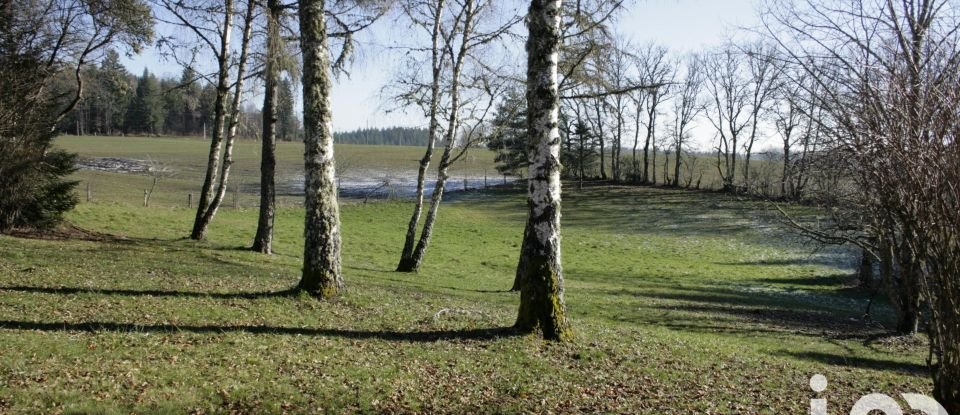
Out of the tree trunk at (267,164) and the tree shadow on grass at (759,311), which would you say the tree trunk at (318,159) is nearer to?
the tree trunk at (267,164)

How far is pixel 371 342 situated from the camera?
8.08 meters

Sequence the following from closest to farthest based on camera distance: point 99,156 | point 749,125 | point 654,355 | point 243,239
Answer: point 654,355 < point 243,239 < point 749,125 < point 99,156

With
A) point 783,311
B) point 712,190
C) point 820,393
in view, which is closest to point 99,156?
point 712,190

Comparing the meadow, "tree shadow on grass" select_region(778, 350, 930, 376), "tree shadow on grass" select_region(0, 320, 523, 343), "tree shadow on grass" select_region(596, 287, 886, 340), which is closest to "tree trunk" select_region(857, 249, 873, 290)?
"tree shadow on grass" select_region(596, 287, 886, 340)

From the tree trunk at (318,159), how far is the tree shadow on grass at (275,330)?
1.82 m

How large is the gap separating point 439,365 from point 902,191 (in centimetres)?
542

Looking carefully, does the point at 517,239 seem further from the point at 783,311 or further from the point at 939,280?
the point at 939,280

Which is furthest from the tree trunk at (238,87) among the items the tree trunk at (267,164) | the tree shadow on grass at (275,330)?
the tree shadow on grass at (275,330)

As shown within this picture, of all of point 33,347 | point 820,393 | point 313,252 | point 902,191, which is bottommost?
point 820,393

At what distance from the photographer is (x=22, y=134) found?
1633 centimetres

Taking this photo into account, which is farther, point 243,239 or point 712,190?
point 712,190

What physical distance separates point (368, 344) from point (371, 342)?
10 cm

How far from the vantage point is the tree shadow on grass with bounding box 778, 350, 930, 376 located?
38.8 feet

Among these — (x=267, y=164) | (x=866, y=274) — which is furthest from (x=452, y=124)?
(x=866, y=274)
